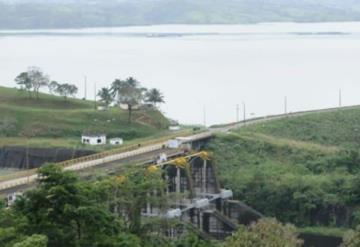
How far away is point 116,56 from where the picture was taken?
302 ft

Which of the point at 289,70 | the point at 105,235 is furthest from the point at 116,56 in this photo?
the point at 105,235

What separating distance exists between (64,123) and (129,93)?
2.93 metres

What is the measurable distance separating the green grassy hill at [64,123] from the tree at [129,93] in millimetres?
657

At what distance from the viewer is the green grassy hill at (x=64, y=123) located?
112 ft

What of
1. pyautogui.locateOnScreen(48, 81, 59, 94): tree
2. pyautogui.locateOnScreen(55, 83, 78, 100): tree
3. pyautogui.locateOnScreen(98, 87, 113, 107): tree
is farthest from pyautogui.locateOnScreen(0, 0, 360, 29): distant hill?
pyautogui.locateOnScreen(98, 87, 113, 107): tree

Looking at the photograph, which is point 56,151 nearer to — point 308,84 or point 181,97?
point 181,97

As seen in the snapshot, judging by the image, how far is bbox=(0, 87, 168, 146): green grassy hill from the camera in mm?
34219

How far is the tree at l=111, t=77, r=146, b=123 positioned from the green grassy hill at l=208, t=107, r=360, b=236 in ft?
15.2

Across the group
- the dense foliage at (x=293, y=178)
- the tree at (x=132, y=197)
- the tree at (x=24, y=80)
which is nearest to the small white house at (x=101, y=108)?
the tree at (x=24, y=80)

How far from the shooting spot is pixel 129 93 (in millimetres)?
35750

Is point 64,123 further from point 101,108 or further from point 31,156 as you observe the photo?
point 31,156

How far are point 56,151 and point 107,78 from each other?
35628 mm

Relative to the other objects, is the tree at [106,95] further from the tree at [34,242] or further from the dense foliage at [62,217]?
the tree at [34,242]

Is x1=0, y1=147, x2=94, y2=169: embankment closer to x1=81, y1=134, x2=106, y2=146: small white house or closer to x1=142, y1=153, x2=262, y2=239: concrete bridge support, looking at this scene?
x1=81, y1=134, x2=106, y2=146: small white house
